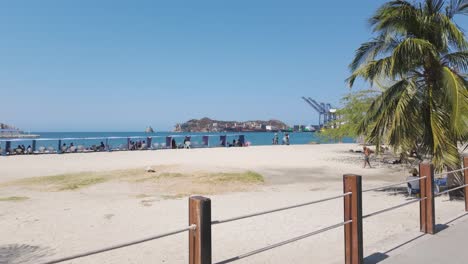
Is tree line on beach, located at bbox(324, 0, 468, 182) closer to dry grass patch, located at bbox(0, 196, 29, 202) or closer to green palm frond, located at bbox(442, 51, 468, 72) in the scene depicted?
green palm frond, located at bbox(442, 51, 468, 72)

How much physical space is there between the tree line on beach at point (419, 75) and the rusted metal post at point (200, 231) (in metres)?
8.34

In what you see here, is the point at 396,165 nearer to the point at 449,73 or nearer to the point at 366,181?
the point at 366,181

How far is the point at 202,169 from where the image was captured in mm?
19828

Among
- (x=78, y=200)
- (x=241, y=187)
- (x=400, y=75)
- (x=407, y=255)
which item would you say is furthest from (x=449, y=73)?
(x=78, y=200)

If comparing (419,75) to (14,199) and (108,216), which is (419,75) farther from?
(14,199)

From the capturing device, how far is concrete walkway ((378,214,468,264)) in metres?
4.84

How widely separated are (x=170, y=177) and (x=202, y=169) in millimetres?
2844

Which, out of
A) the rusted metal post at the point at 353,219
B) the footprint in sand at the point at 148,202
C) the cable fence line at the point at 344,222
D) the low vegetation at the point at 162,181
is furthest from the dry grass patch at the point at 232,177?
the rusted metal post at the point at 353,219

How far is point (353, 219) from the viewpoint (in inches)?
185

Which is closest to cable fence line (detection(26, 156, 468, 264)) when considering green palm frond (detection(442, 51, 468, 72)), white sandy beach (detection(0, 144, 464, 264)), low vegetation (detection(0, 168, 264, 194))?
white sandy beach (detection(0, 144, 464, 264))

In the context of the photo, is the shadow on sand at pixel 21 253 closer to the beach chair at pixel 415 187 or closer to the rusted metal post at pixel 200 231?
the rusted metal post at pixel 200 231

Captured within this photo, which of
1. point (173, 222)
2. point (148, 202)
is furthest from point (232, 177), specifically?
point (173, 222)

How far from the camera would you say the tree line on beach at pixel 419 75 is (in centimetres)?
1003

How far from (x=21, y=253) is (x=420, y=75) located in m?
10.9
